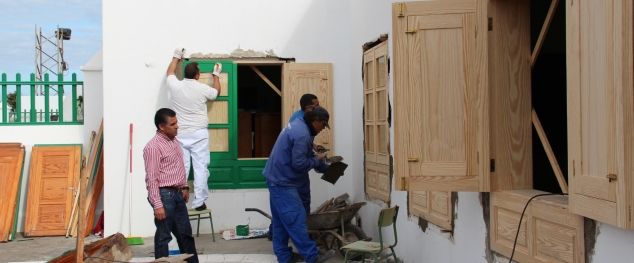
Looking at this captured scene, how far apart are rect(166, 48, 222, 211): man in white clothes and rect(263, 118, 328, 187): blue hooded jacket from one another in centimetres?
221

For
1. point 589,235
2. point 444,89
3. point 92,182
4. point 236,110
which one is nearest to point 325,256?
point 236,110

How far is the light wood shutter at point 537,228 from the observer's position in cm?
385

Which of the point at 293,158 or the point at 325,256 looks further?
the point at 325,256

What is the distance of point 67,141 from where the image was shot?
10922 millimetres

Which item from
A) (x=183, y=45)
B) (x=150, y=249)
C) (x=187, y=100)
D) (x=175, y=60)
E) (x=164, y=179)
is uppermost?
(x=183, y=45)

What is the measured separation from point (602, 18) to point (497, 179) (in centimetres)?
171

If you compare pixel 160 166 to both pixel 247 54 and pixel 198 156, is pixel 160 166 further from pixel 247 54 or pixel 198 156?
pixel 247 54

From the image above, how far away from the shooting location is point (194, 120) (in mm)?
9531

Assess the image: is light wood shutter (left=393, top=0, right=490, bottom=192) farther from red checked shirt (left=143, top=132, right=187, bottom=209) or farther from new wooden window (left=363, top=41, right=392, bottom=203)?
new wooden window (left=363, top=41, right=392, bottom=203)

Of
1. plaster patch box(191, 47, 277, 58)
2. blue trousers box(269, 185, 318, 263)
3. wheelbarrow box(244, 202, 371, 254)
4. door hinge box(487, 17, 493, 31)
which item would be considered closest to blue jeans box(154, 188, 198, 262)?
blue trousers box(269, 185, 318, 263)

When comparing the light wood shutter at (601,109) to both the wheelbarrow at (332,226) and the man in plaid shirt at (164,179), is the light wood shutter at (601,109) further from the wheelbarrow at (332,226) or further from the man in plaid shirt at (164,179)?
the wheelbarrow at (332,226)

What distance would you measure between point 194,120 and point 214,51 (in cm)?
110

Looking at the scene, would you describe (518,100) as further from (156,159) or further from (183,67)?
Result: (183,67)

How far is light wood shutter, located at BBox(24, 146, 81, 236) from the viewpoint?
10234mm
